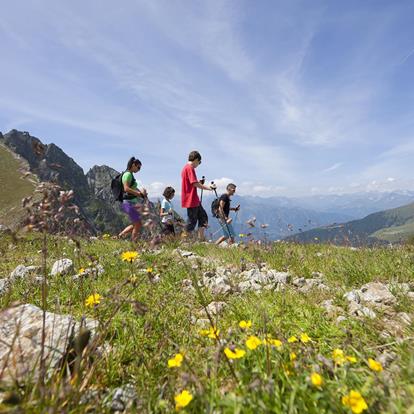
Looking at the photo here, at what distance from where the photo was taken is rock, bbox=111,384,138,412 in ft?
7.16

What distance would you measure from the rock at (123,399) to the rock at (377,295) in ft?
10.1

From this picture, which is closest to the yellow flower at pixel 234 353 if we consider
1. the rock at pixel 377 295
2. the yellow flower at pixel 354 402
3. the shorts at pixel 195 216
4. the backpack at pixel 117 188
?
the yellow flower at pixel 354 402

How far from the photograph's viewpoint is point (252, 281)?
17.0ft

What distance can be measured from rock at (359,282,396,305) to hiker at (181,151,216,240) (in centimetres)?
623

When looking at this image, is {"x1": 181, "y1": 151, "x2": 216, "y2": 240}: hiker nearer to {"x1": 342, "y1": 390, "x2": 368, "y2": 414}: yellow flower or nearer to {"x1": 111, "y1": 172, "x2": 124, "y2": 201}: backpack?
{"x1": 111, "y1": 172, "x2": 124, "y2": 201}: backpack

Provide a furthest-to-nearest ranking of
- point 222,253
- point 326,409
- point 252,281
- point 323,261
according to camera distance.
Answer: point 222,253 → point 323,261 → point 252,281 → point 326,409

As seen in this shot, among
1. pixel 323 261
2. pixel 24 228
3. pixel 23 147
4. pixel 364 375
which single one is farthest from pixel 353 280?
pixel 23 147

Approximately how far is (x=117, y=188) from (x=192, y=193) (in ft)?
8.35

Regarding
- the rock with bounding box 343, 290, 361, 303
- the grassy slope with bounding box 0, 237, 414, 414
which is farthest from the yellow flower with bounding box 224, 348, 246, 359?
the rock with bounding box 343, 290, 361, 303

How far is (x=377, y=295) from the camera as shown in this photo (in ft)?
13.5

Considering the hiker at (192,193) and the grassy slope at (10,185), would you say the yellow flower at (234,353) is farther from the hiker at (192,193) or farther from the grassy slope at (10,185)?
the grassy slope at (10,185)

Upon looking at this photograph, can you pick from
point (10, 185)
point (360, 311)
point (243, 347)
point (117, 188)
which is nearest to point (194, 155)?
point (117, 188)

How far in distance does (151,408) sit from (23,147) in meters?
198

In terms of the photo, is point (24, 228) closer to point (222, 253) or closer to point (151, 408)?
point (151, 408)
